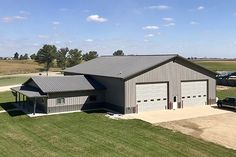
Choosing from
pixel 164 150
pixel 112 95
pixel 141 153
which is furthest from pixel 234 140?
pixel 112 95

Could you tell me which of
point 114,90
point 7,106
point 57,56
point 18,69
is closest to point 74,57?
point 57,56

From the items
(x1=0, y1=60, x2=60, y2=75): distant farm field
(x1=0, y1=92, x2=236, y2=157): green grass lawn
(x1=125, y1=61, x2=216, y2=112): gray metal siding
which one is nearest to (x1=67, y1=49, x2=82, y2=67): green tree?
(x1=0, y1=60, x2=60, y2=75): distant farm field

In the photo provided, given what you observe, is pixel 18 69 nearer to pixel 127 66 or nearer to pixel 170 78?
pixel 127 66

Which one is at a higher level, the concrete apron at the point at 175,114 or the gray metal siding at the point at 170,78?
the gray metal siding at the point at 170,78

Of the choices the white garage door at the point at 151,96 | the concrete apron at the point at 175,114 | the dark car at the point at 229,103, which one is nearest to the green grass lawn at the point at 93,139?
the concrete apron at the point at 175,114

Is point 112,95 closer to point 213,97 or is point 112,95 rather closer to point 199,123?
point 199,123

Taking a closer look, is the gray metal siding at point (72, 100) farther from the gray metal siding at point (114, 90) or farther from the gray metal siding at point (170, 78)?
the gray metal siding at point (170, 78)

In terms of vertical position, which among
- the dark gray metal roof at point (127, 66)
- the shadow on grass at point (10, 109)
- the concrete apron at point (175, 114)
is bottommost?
the concrete apron at point (175, 114)
